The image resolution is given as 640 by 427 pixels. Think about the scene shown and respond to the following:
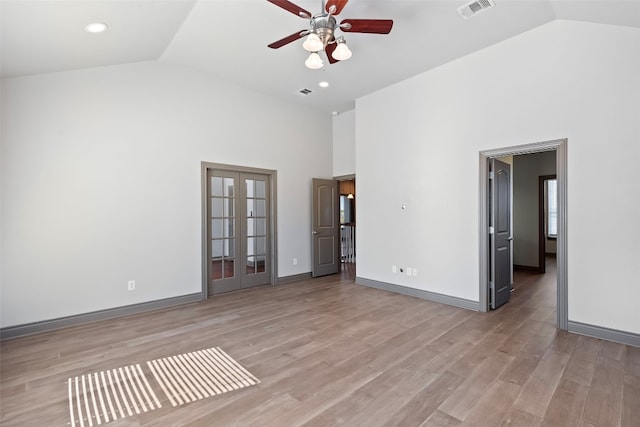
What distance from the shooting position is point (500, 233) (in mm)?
4543

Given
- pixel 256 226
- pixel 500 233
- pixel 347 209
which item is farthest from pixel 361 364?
pixel 347 209

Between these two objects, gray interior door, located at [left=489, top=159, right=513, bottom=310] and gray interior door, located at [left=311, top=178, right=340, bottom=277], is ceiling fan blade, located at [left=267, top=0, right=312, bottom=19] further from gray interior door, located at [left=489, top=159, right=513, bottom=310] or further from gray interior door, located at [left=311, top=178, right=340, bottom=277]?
gray interior door, located at [left=311, top=178, right=340, bottom=277]

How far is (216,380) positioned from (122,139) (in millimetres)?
3453

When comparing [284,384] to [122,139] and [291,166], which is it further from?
[291,166]

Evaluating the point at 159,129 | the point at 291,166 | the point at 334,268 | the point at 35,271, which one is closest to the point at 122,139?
the point at 159,129

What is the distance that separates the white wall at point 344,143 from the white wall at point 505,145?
2.16 feet

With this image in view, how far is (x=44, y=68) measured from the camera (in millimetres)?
3562

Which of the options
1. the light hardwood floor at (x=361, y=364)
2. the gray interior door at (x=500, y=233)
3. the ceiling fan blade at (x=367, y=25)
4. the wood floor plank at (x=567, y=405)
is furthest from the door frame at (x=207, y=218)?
the wood floor plank at (x=567, y=405)

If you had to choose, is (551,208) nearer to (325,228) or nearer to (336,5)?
(325,228)

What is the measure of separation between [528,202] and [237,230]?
21.5 feet

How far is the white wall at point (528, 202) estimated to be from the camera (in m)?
7.04

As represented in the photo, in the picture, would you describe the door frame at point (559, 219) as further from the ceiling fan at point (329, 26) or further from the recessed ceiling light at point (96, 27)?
the recessed ceiling light at point (96, 27)

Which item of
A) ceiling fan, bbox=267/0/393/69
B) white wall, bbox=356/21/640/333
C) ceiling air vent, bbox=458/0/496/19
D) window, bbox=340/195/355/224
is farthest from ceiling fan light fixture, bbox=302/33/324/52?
window, bbox=340/195/355/224

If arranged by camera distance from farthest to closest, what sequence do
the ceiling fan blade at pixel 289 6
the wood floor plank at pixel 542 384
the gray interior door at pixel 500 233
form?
1. the gray interior door at pixel 500 233
2. the ceiling fan blade at pixel 289 6
3. the wood floor plank at pixel 542 384
